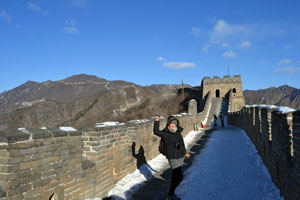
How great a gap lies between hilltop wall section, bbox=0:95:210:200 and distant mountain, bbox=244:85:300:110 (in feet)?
344

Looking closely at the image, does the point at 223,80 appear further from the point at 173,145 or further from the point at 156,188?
the point at 173,145

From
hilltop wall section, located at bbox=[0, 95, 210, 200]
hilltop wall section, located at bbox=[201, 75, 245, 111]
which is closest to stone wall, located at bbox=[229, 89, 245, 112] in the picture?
hilltop wall section, located at bbox=[201, 75, 245, 111]

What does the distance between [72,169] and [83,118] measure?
219ft

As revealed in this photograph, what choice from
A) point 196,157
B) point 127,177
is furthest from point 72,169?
point 196,157

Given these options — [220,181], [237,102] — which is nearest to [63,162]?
[220,181]

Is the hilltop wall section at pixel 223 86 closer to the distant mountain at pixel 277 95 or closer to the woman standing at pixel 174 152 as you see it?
the woman standing at pixel 174 152

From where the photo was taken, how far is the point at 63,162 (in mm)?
4430

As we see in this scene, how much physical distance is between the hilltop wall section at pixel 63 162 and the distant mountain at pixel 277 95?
344 feet

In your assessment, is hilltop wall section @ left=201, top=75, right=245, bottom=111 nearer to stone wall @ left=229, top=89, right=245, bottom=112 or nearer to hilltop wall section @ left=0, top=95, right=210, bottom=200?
stone wall @ left=229, top=89, right=245, bottom=112

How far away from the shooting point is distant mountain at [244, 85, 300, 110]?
341ft

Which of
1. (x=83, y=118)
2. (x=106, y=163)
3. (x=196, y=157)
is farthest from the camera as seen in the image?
(x=83, y=118)

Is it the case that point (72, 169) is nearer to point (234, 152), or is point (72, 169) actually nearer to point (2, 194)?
point (2, 194)

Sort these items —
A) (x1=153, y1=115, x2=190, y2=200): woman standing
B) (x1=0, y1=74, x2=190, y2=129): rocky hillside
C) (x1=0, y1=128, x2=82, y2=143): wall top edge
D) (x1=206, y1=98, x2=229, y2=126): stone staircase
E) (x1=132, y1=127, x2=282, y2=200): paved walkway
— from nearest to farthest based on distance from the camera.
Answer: (x1=0, y1=128, x2=82, y2=143): wall top edge → (x1=153, y1=115, x2=190, y2=200): woman standing → (x1=132, y1=127, x2=282, y2=200): paved walkway → (x1=206, y1=98, x2=229, y2=126): stone staircase → (x1=0, y1=74, x2=190, y2=129): rocky hillside

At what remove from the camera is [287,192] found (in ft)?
13.4
